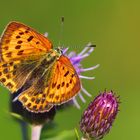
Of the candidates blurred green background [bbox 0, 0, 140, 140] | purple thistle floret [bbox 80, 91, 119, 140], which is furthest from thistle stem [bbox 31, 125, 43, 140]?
blurred green background [bbox 0, 0, 140, 140]

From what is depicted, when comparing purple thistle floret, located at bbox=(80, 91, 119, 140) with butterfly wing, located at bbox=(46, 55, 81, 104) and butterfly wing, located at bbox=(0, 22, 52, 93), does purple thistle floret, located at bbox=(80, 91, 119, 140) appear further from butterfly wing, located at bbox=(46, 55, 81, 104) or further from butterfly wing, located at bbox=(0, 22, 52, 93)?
butterfly wing, located at bbox=(0, 22, 52, 93)

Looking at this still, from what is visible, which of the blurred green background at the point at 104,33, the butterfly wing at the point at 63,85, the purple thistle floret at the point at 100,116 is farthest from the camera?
the blurred green background at the point at 104,33

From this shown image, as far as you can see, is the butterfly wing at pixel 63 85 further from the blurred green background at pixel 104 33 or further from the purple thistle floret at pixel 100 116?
the blurred green background at pixel 104 33

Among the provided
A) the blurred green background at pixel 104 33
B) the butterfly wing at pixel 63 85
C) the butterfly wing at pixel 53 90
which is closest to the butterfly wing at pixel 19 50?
the butterfly wing at pixel 53 90

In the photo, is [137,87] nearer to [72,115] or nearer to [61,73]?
[72,115]

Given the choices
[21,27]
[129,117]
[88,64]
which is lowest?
[129,117]

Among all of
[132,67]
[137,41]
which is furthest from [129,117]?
[137,41]

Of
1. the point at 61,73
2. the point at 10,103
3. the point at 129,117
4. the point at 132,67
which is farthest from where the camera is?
the point at 132,67
